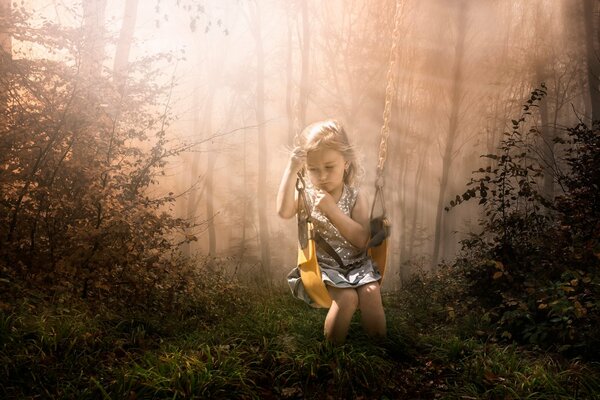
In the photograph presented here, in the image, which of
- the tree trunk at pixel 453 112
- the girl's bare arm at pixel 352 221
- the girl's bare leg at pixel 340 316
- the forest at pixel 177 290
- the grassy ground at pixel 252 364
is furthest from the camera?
the tree trunk at pixel 453 112

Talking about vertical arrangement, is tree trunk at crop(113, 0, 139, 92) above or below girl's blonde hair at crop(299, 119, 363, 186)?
above

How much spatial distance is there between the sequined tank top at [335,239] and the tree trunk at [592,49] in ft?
25.9

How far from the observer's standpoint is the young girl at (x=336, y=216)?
3.06 m

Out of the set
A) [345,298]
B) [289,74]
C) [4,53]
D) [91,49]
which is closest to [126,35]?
[91,49]

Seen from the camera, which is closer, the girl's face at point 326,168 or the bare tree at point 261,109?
the girl's face at point 326,168

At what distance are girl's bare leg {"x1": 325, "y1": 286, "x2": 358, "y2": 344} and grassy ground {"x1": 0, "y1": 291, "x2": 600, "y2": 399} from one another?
0.08 metres

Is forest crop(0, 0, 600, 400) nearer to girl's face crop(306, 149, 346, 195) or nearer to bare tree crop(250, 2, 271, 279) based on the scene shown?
girl's face crop(306, 149, 346, 195)

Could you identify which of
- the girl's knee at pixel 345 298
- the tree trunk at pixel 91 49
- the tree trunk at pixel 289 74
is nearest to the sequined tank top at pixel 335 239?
the girl's knee at pixel 345 298

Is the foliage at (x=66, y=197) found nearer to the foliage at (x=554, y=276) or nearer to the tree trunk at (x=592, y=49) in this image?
the foliage at (x=554, y=276)

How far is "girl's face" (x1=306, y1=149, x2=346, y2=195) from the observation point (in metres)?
3.24

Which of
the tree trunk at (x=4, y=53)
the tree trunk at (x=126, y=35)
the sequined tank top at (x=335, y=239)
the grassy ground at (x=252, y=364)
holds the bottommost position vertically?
the grassy ground at (x=252, y=364)

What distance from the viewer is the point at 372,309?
10.0 ft

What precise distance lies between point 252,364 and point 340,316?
63 cm

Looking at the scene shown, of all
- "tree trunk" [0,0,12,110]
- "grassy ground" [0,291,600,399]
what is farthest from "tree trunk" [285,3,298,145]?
"grassy ground" [0,291,600,399]
